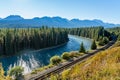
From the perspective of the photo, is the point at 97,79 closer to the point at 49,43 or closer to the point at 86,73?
the point at 86,73

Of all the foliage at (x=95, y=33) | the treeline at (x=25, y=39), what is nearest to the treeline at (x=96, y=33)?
the foliage at (x=95, y=33)

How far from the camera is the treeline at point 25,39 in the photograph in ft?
295

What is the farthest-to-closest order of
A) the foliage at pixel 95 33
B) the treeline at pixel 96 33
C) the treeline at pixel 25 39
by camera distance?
the foliage at pixel 95 33, the treeline at pixel 96 33, the treeline at pixel 25 39

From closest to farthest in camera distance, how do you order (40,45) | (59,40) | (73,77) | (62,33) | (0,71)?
(73,77), (0,71), (40,45), (59,40), (62,33)

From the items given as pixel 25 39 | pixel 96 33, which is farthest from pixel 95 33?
pixel 25 39

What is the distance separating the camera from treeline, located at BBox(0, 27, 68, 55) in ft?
295

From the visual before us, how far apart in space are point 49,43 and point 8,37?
3329 centimetres

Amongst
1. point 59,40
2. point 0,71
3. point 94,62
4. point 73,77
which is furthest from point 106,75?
point 59,40

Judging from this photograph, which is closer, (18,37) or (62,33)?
(18,37)

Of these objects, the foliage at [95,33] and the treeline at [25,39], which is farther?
the foliage at [95,33]

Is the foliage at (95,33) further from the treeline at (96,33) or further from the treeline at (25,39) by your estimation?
the treeline at (25,39)

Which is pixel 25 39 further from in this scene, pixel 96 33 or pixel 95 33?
pixel 95 33

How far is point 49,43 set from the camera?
118 metres

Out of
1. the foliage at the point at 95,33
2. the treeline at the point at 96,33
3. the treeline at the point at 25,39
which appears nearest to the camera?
the treeline at the point at 25,39
